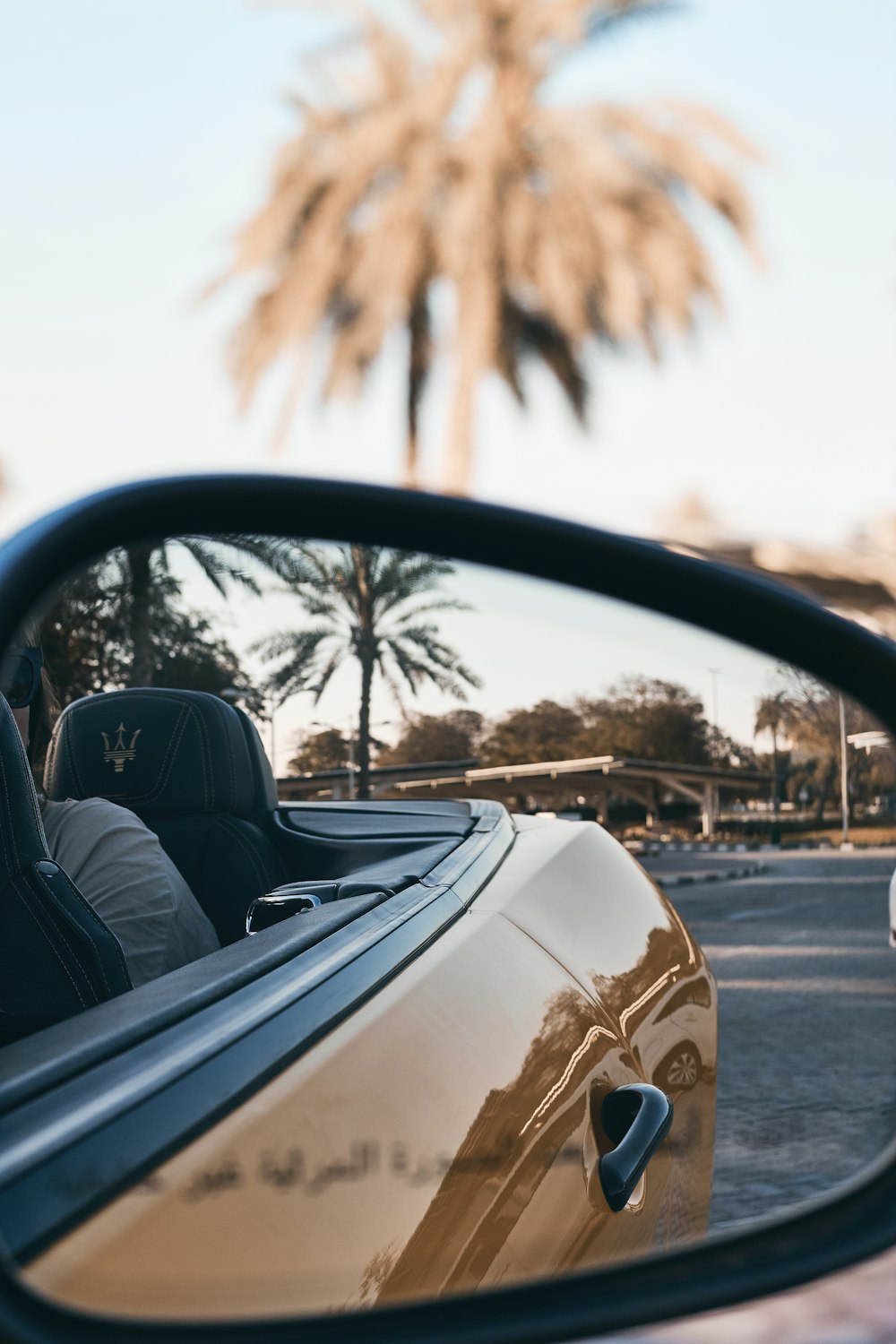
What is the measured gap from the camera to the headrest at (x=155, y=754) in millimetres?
2014

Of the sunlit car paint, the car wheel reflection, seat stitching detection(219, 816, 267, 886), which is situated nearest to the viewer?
the sunlit car paint

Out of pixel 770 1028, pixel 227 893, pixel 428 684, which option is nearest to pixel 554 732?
pixel 428 684

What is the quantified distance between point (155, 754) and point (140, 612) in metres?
0.73

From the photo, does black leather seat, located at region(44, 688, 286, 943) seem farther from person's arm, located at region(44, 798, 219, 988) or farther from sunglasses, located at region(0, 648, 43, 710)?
sunglasses, located at region(0, 648, 43, 710)

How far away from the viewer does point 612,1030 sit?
1.78 meters

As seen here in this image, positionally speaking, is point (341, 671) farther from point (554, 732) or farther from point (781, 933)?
point (781, 933)

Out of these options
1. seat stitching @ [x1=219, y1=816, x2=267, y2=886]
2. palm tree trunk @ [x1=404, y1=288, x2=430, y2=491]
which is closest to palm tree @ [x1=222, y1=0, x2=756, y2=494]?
palm tree trunk @ [x1=404, y1=288, x2=430, y2=491]

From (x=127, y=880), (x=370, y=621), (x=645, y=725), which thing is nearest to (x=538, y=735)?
(x=645, y=725)

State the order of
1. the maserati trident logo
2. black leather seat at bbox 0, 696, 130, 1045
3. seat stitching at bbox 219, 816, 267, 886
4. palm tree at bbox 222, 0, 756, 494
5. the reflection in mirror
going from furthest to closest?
palm tree at bbox 222, 0, 756, 494 → seat stitching at bbox 219, 816, 267, 886 → the maserati trident logo → black leather seat at bbox 0, 696, 130, 1045 → the reflection in mirror

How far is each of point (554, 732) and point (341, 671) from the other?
246 millimetres

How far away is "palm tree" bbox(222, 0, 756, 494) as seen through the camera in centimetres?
1684

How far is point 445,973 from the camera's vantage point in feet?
5.47

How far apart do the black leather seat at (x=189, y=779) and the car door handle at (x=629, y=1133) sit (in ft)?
2.30

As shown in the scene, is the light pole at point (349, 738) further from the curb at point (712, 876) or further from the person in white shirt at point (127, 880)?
the person in white shirt at point (127, 880)
